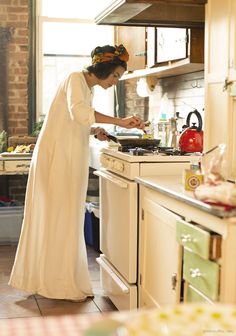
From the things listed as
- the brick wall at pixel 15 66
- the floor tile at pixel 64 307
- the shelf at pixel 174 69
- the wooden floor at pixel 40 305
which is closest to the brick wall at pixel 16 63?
the brick wall at pixel 15 66

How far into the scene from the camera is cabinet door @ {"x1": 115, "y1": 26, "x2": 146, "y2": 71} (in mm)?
4992

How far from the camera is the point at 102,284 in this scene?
4137 millimetres

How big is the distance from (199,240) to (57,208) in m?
1.78

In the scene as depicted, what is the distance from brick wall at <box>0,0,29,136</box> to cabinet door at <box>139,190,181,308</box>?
10.4ft

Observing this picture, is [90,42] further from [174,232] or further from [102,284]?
[174,232]

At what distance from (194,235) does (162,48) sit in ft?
7.93

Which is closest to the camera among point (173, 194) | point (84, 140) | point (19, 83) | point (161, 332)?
point (161, 332)

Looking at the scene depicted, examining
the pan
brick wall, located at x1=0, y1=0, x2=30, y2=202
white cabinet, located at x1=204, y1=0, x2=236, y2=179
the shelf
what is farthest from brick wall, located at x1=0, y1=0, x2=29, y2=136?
white cabinet, located at x1=204, y1=0, x2=236, y2=179

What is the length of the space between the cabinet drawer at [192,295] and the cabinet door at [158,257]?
9cm

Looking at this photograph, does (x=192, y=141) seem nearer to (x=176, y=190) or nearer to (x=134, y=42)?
(x=176, y=190)

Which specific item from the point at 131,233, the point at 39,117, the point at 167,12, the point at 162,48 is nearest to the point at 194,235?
the point at 131,233

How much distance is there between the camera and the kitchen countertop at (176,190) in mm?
2151

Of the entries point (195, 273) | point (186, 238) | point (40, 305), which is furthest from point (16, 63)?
point (195, 273)

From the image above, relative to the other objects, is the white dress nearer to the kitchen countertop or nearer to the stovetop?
the stovetop
